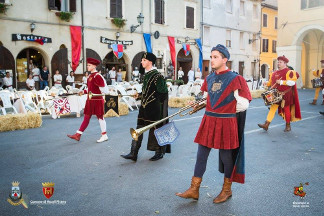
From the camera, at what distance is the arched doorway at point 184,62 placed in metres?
26.2

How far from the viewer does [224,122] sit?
11.9ft

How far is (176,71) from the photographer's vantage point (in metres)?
25.7

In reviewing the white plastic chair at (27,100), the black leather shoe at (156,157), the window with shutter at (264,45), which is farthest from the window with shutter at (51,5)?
the window with shutter at (264,45)

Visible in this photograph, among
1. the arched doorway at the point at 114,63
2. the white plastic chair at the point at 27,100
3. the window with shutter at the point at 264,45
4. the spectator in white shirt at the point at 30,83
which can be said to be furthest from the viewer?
the window with shutter at the point at 264,45

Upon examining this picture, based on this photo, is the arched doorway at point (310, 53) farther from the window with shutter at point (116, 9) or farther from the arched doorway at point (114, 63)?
the window with shutter at point (116, 9)

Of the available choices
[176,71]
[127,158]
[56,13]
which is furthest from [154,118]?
[176,71]

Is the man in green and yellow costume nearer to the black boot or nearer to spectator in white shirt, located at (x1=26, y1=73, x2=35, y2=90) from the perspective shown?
the black boot

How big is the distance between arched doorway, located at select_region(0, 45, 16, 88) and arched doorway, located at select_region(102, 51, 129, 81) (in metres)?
5.94

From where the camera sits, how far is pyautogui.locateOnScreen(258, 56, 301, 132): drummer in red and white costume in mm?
7688

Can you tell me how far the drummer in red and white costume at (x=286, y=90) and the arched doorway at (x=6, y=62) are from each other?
1318cm

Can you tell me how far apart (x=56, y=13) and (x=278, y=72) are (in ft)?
46.6

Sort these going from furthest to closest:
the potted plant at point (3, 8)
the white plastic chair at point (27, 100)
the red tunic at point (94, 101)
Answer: the potted plant at point (3, 8), the white plastic chair at point (27, 100), the red tunic at point (94, 101)

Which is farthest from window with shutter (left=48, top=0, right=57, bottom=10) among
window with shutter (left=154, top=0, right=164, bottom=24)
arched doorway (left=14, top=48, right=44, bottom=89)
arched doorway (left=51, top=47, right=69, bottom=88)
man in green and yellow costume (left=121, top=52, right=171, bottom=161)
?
man in green and yellow costume (left=121, top=52, right=171, bottom=161)

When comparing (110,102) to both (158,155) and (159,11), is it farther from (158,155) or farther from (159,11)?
(159,11)
